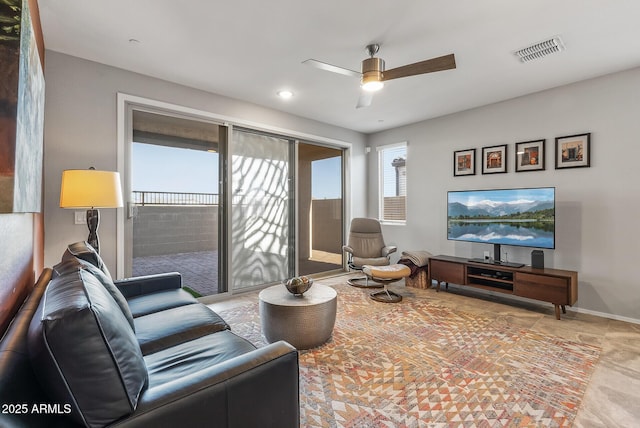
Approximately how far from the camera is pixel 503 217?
12.6 feet

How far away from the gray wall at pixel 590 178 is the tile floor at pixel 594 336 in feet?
1.60

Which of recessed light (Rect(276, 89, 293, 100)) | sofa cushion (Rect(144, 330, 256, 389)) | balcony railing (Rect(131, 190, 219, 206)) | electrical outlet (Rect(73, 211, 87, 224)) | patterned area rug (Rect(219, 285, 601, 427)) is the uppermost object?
recessed light (Rect(276, 89, 293, 100))

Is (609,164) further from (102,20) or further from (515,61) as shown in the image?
(102,20)

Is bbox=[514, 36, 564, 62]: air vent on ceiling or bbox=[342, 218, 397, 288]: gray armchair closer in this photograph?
bbox=[514, 36, 564, 62]: air vent on ceiling

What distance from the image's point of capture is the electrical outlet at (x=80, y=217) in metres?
2.97

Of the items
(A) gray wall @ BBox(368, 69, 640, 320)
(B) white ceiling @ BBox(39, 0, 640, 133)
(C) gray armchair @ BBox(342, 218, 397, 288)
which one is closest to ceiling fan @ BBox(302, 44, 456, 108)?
(B) white ceiling @ BBox(39, 0, 640, 133)

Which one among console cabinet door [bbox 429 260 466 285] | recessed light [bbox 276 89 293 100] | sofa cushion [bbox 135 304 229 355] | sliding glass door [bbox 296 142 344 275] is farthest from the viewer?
sliding glass door [bbox 296 142 344 275]

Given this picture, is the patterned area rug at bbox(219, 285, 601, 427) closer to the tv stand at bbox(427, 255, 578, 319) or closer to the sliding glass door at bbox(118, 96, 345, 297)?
the tv stand at bbox(427, 255, 578, 319)

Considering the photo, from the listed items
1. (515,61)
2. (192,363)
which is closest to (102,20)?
(192,363)

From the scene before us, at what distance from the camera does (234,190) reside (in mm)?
4102

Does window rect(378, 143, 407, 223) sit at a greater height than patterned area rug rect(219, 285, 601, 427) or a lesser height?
greater

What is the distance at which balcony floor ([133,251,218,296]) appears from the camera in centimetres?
348

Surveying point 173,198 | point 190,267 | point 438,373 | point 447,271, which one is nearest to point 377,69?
point 438,373

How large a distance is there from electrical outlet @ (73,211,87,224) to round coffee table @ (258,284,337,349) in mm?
1965
